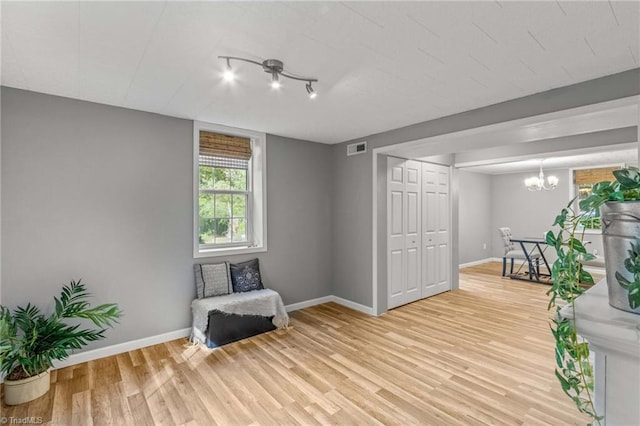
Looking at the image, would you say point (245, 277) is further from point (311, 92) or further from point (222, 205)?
point (311, 92)

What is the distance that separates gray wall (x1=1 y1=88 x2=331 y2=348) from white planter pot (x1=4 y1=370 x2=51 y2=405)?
58 centimetres

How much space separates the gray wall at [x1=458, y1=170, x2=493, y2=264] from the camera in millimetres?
7309

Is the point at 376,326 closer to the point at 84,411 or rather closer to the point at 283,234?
the point at 283,234

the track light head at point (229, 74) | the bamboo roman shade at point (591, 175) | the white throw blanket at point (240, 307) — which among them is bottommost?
the white throw blanket at point (240, 307)

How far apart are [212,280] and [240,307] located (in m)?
0.46

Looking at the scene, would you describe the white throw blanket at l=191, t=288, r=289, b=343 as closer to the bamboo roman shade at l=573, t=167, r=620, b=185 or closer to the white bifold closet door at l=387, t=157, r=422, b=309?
the white bifold closet door at l=387, t=157, r=422, b=309

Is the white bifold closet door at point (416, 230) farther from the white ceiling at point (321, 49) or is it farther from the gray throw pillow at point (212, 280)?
the gray throw pillow at point (212, 280)

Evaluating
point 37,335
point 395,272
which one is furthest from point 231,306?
point 395,272

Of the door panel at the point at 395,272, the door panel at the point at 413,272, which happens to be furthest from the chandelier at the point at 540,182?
the door panel at the point at 395,272

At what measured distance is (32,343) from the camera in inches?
90.7

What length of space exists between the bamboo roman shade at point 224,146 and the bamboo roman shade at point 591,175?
288 inches

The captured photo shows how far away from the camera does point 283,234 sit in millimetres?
4250

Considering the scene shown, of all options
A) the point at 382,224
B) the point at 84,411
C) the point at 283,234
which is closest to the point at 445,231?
the point at 382,224

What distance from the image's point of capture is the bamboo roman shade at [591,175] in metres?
6.49
